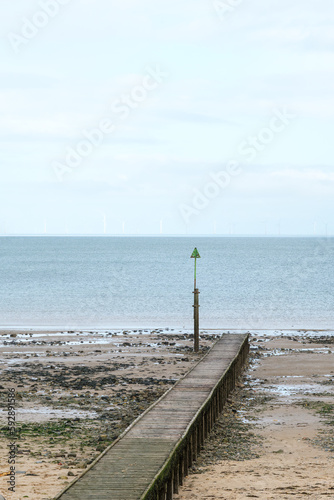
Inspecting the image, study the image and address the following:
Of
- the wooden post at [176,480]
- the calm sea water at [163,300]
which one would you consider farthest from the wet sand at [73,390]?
the calm sea water at [163,300]

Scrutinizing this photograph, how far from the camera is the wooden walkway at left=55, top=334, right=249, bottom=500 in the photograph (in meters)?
11.6

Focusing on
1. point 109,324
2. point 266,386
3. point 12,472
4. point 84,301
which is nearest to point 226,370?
point 266,386

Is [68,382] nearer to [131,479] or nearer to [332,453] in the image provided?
[332,453]

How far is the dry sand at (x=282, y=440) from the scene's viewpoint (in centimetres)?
1349

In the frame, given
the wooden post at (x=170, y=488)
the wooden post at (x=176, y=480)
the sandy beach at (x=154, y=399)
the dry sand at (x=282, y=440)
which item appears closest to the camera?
the wooden post at (x=170, y=488)

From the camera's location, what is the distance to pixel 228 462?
50.8ft

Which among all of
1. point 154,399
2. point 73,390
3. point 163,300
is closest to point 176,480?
point 154,399

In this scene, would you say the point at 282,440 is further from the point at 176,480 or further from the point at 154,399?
the point at 154,399

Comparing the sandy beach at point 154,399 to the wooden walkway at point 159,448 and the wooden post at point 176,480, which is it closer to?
the wooden post at point 176,480

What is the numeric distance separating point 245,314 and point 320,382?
1290 inches

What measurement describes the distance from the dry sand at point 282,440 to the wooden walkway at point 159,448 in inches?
28.4

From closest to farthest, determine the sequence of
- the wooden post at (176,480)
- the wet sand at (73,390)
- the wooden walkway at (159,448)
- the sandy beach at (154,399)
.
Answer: the wooden walkway at (159,448) → the wooden post at (176,480) → the sandy beach at (154,399) → the wet sand at (73,390)

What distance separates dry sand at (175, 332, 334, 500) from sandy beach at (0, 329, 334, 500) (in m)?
0.03

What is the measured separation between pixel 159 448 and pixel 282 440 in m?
4.73
